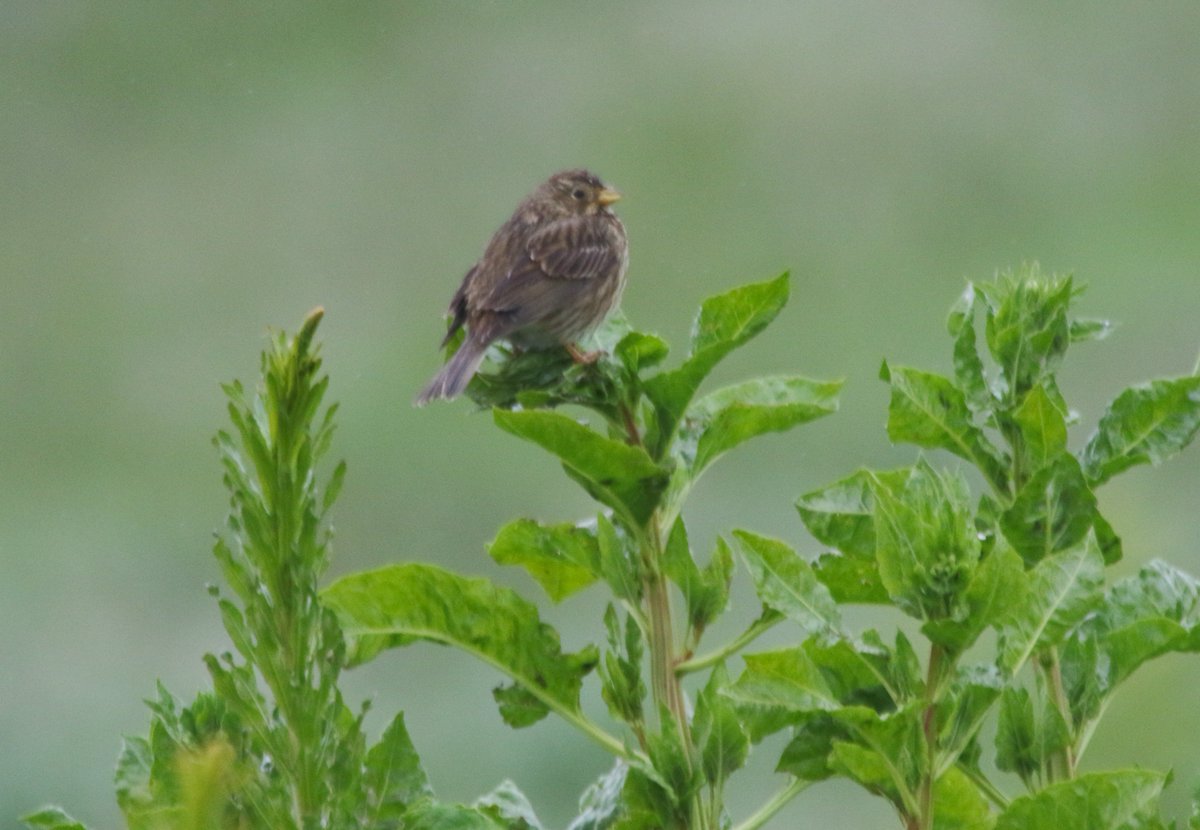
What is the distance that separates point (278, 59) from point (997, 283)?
26.6 feet

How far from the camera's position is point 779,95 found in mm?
8984

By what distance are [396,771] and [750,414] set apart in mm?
337

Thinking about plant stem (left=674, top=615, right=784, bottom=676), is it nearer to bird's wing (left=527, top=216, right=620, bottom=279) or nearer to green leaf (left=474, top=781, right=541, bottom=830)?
green leaf (left=474, top=781, right=541, bottom=830)

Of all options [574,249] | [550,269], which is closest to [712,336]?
[550,269]

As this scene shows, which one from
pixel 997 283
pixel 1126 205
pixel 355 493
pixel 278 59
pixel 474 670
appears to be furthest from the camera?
pixel 278 59

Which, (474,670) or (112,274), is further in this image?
(112,274)

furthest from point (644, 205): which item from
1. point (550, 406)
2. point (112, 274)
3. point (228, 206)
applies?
point (550, 406)

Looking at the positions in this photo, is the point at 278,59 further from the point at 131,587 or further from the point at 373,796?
the point at 373,796

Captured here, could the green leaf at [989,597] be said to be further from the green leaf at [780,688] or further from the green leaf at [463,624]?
the green leaf at [463,624]

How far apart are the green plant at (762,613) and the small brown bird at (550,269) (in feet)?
5.97

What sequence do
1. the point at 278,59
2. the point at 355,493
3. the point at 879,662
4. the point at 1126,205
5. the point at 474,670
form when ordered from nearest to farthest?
the point at 879,662, the point at 474,670, the point at 355,493, the point at 1126,205, the point at 278,59

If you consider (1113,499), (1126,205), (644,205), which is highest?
(644,205)

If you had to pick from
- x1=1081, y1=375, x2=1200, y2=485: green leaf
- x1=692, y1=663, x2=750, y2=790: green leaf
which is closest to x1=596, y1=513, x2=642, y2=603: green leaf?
x1=692, y1=663, x2=750, y2=790: green leaf

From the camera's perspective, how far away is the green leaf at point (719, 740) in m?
1.05
